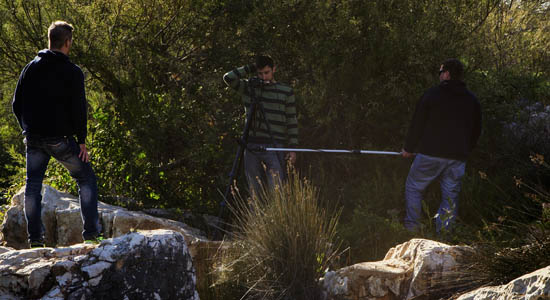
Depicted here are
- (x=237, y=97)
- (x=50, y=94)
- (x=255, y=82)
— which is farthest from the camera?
(x=237, y=97)

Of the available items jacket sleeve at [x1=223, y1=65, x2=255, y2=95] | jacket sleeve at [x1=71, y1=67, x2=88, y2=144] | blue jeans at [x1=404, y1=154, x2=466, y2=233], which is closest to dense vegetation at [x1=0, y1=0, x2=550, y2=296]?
blue jeans at [x1=404, y1=154, x2=466, y2=233]

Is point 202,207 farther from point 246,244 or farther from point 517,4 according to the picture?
point 517,4

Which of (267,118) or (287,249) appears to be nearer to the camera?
(287,249)

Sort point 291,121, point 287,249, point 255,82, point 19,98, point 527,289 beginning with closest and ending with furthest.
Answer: point 527,289 < point 287,249 < point 19,98 < point 255,82 < point 291,121

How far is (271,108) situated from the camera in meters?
5.58

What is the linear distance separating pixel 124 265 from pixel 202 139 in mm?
3497

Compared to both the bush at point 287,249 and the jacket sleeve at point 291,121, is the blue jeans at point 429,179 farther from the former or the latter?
the bush at point 287,249

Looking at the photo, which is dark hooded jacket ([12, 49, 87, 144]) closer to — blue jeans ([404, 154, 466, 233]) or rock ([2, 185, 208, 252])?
rock ([2, 185, 208, 252])

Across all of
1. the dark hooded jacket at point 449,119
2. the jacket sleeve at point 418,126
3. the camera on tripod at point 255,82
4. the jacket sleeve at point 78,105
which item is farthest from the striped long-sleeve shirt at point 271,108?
the jacket sleeve at point 78,105

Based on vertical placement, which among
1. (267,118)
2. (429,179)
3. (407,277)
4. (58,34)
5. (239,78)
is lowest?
(407,277)

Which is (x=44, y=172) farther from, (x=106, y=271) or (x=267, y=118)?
(x=267, y=118)

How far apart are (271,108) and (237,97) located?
123cm

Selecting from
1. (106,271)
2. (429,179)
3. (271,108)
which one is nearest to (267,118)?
(271,108)

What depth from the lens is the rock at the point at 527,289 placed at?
2.69 m
